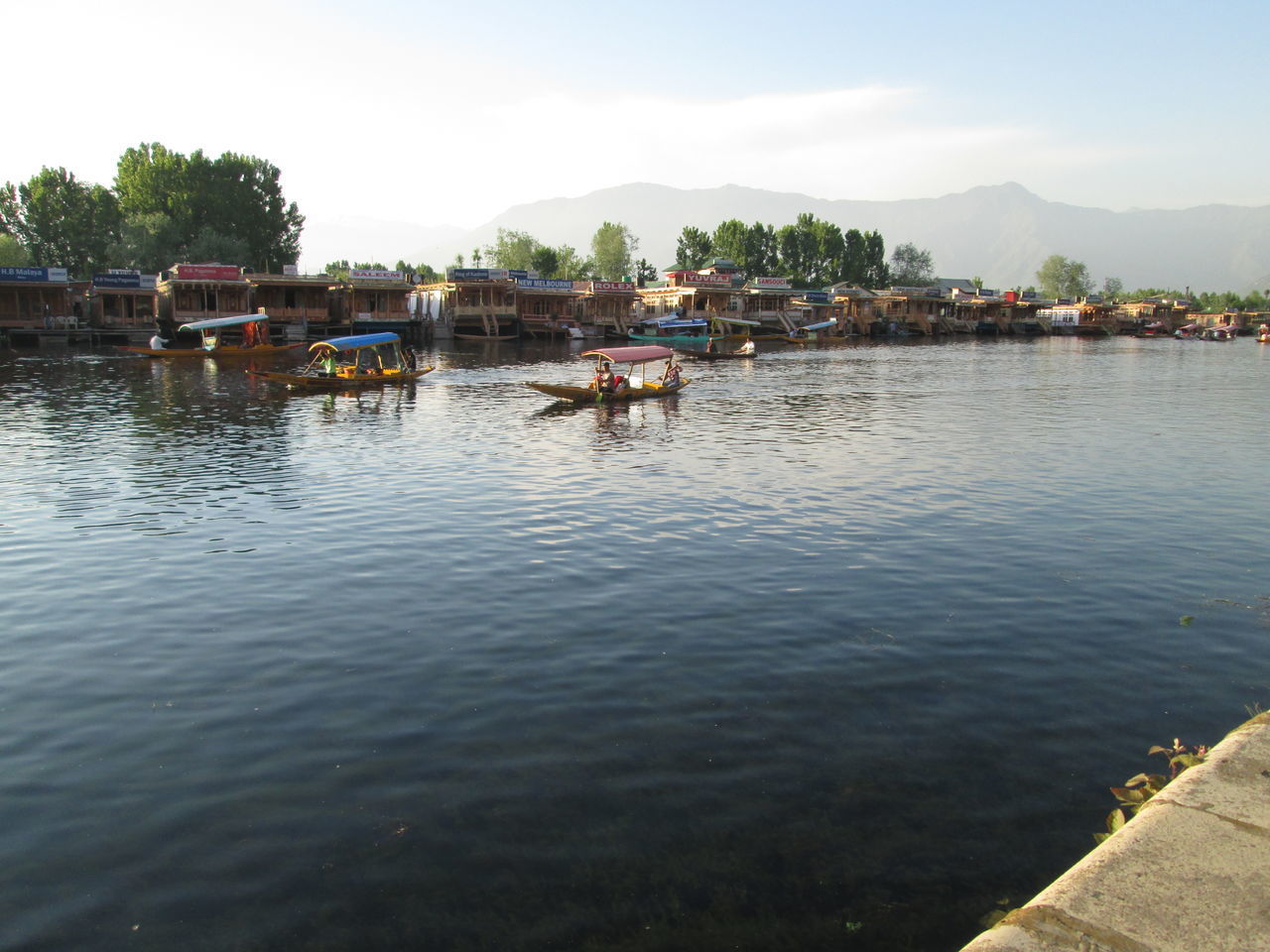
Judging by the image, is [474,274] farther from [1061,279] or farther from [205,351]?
[1061,279]

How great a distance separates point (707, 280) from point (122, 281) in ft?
179

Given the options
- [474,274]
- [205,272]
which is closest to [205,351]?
[205,272]

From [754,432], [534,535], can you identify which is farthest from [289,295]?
[534,535]

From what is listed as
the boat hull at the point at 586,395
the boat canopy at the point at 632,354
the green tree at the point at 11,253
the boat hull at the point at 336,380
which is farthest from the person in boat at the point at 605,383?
the green tree at the point at 11,253

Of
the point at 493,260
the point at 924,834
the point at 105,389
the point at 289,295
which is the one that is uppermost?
the point at 493,260

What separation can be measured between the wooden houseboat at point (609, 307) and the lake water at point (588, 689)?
65.2 meters

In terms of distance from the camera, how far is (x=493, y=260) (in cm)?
13888

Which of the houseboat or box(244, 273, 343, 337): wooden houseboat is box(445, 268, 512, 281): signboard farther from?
the houseboat

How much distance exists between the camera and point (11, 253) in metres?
77.6

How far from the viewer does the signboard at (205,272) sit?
62.7m

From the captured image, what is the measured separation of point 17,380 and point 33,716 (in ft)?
128

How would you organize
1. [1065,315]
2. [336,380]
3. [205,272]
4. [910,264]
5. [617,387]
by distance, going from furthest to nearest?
[910,264] → [1065,315] → [205,272] → [336,380] → [617,387]

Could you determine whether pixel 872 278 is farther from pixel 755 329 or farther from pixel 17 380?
pixel 17 380

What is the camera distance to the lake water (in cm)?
582
